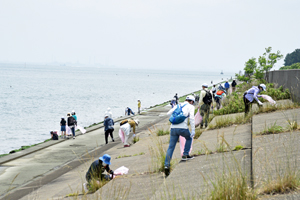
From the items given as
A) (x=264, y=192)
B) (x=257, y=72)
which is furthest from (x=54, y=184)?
(x=257, y=72)

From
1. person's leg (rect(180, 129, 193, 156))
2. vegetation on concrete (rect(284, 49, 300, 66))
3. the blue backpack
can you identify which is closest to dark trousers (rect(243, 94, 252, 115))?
person's leg (rect(180, 129, 193, 156))

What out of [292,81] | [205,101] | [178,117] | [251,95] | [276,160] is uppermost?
[292,81]

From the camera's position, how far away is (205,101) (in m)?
13.5

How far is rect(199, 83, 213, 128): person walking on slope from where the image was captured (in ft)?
44.2

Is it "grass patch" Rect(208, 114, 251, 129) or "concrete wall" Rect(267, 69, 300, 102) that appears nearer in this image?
"grass patch" Rect(208, 114, 251, 129)

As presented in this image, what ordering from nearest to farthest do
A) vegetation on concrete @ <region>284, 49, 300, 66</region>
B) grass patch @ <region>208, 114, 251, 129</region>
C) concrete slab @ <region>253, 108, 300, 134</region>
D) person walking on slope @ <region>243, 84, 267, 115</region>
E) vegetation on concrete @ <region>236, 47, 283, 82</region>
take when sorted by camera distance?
1. concrete slab @ <region>253, 108, 300, 134</region>
2. person walking on slope @ <region>243, 84, 267, 115</region>
3. grass patch @ <region>208, 114, 251, 129</region>
4. vegetation on concrete @ <region>236, 47, 283, 82</region>
5. vegetation on concrete @ <region>284, 49, 300, 66</region>

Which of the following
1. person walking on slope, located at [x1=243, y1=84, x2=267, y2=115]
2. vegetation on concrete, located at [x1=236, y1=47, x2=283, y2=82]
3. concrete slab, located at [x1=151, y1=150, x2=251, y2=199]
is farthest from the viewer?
vegetation on concrete, located at [x1=236, y1=47, x2=283, y2=82]

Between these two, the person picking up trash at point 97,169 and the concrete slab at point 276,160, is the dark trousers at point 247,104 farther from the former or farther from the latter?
the person picking up trash at point 97,169

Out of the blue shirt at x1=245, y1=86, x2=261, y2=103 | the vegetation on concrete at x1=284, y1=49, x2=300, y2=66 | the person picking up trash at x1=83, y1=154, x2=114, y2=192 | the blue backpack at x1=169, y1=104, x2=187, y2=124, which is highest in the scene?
the vegetation on concrete at x1=284, y1=49, x2=300, y2=66

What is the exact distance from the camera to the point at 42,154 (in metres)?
16.5

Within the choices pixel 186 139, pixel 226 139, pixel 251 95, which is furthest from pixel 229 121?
pixel 186 139

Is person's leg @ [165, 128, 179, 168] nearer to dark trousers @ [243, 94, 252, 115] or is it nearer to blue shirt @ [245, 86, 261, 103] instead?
blue shirt @ [245, 86, 261, 103]

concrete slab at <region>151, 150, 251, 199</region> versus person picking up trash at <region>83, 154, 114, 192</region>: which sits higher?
concrete slab at <region>151, 150, 251, 199</region>

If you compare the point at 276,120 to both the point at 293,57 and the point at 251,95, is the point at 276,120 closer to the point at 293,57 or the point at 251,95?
the point at 251,95
